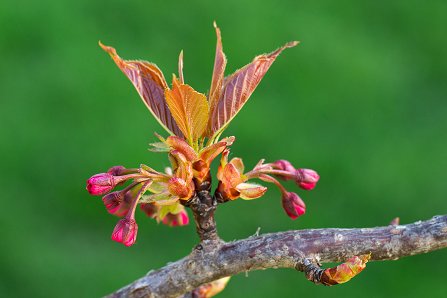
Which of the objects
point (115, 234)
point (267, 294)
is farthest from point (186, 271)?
point (267, 294)

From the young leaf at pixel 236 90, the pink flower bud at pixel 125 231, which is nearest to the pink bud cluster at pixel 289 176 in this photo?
the young leaf at pixel 236 90

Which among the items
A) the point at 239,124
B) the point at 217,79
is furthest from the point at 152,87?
the point at 239,124

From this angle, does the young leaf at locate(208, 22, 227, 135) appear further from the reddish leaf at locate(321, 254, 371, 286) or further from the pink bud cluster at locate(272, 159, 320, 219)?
the reddish leaf at locate(321, 254, 371, 286)

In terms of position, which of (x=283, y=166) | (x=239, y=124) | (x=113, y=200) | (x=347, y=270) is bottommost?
(x=347, y=270)

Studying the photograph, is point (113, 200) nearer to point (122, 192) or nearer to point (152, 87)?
point (122, 192)

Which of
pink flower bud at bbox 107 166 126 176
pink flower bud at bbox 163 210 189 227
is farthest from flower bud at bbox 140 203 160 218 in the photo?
pink flower bud at bbox 107 166 126 176

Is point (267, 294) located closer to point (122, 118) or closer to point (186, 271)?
point (122, 118)
